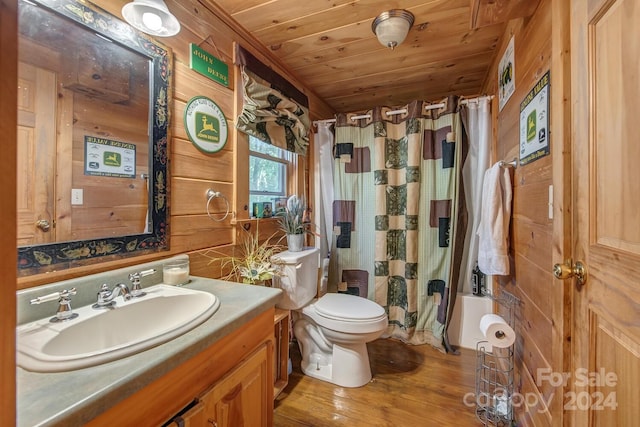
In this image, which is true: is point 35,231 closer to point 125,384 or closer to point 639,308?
point 125,384

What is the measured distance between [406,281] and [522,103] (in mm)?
1455

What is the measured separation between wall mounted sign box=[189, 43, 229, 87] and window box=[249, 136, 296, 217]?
385mm

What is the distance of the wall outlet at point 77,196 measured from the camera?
915 mm

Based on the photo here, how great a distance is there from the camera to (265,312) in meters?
1.03

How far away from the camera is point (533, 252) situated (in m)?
1.18

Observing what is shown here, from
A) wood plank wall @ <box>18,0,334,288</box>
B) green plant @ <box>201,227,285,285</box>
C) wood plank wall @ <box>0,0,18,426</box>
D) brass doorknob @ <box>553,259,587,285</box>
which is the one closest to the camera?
wood plank wall @ <box>0,0,18,426</box>

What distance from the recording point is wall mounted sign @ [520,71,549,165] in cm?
103

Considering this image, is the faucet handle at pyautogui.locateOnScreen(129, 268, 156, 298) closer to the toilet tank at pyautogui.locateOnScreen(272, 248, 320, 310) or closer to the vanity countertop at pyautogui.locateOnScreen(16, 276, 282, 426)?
the vanity countertop at pyautogui.locateOnScreen(16, 276, 282, 426)

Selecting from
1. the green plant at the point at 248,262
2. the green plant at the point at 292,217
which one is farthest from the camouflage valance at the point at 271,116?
the green plant at the point at 248,262

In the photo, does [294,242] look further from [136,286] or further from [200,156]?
[136,286]

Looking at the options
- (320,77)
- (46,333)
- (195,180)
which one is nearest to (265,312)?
(46,333)

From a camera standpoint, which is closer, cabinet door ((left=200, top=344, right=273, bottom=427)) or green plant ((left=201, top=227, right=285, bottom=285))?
cabinet door ((left=200, top=344, right=273, bottom=427))

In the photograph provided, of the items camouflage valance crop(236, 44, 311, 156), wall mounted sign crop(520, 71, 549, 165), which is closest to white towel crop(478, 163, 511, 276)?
wall mounted sign crop(520, 71, 549, 165)

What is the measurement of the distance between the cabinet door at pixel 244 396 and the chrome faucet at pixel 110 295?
0.46 meters
